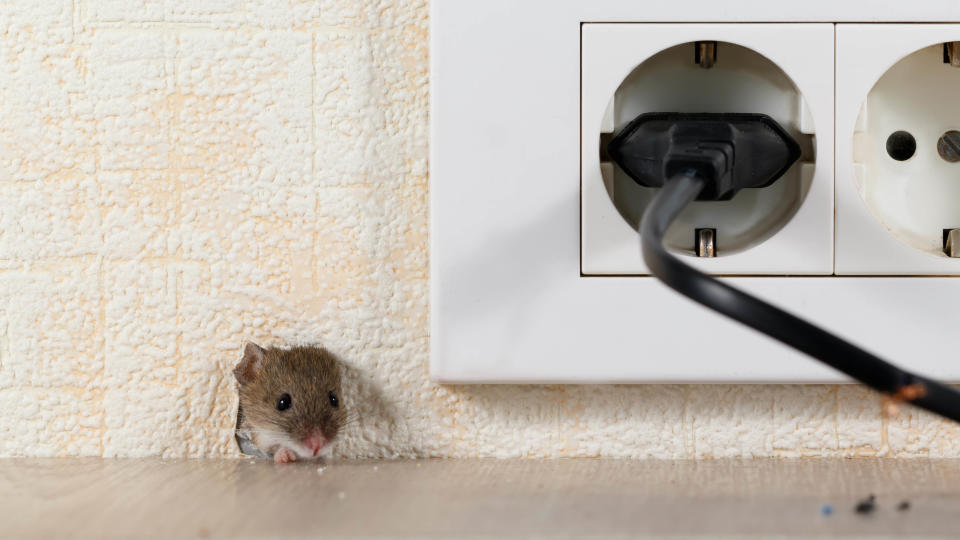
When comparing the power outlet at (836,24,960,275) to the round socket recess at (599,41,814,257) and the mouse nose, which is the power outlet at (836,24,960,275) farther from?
the mouse nose

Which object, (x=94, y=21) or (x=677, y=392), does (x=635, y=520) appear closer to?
(x=677, y=392)

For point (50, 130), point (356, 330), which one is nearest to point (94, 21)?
point (50, 130)

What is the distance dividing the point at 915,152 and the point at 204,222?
0.83ft

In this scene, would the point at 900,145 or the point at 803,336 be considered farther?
the point at 900,145

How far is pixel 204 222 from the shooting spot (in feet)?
1.02

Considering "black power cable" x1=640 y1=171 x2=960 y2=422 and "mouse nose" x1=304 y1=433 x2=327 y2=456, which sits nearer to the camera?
"black power cable" x1=640 y1=171 x2=960 y2=422

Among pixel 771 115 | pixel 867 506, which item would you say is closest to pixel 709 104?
pixel 771 115

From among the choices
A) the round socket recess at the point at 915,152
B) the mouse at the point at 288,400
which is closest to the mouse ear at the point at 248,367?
the mouse at the point at 288,400

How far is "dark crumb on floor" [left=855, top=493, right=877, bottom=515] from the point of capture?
24 centimetres

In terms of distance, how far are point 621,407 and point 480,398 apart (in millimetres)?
50

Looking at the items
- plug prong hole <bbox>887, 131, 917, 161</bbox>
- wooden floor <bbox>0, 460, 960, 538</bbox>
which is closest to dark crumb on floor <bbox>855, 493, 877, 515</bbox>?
wooden floor <bbox>0, 460, 960, 538</bbox>

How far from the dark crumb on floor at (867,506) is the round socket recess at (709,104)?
9 centimetres

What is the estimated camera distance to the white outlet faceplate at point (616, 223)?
0.29 metres

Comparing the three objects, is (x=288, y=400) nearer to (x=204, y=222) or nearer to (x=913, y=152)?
(x=204, y=222)
